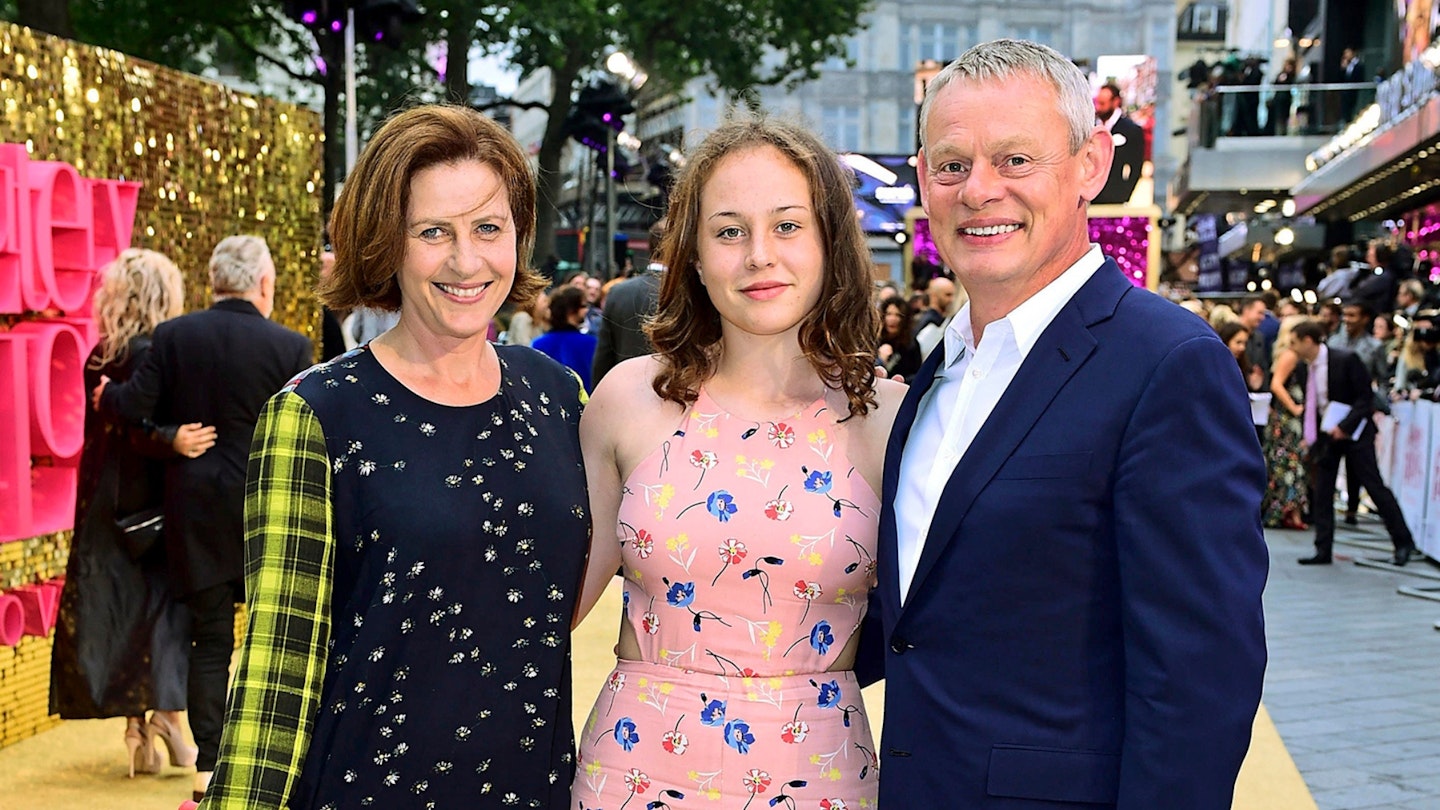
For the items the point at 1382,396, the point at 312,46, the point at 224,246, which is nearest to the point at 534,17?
the point at 312,46

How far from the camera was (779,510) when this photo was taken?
8.21 feet

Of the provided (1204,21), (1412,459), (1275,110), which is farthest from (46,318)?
(1204,21)

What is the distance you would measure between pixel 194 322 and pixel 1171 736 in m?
4.24

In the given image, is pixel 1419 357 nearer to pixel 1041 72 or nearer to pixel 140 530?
pixel 140 530

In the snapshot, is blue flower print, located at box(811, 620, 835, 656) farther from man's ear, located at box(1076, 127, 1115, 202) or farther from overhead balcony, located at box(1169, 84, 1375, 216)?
overhead balcony, located at box(1169, 84, 1375, 216)

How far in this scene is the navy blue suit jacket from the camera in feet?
5.70

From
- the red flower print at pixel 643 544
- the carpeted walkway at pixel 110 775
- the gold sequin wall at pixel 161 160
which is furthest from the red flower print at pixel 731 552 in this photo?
→ the gold sequin wall at pixel 161 160

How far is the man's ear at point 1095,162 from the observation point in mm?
2072

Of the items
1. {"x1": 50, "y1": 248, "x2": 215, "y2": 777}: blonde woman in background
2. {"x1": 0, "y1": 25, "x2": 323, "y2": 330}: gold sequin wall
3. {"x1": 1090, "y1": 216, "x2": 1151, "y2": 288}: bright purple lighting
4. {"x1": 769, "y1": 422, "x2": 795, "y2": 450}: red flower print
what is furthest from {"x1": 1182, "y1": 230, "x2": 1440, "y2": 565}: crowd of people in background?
{"x1": 769, "y1": 422, "x2": 795, "y2": 450}: red flower print

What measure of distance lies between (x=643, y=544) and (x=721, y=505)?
163 mm

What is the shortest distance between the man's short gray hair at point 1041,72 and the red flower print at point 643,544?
955mm

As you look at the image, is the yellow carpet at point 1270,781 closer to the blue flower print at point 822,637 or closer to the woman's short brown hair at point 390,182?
the blue flower print at point 822,637

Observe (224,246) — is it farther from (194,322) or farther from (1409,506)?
(1409,506)

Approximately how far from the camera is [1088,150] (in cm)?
207
